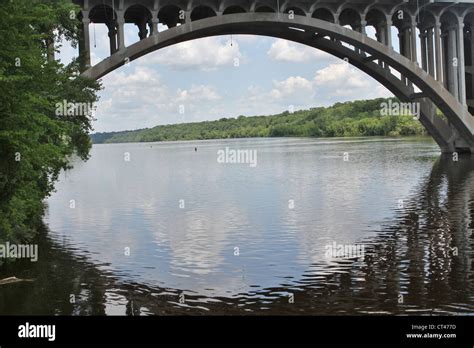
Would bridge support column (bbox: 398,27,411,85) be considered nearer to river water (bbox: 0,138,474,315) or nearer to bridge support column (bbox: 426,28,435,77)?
bridge support column (bbox: 426,28,435,77)

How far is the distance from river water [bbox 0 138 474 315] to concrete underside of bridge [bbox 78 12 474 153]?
31.9 feet

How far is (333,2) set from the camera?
4131 centimetres

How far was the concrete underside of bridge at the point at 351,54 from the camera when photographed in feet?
122

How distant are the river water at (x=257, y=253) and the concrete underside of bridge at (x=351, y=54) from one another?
973 centimetres

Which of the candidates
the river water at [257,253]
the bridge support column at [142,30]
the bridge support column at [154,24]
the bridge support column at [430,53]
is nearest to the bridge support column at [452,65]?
the bridge support column at [430,53]

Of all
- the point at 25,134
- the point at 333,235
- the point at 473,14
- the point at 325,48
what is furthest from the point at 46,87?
the point at 473,14

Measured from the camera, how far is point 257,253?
16828 mm

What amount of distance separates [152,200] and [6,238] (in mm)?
13243

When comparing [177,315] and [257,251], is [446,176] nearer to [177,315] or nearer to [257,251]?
[257,251]

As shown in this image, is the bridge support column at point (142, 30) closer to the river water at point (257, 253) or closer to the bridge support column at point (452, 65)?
the river water at point (257, 253)

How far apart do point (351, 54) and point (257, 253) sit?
33014 mm

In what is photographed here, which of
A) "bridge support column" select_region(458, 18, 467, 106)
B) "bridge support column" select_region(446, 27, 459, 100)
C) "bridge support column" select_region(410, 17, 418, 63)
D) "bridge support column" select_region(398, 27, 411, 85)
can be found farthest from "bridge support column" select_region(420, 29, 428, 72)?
"bridge support column" select_region(458, 18, 467, 106)
